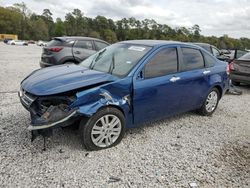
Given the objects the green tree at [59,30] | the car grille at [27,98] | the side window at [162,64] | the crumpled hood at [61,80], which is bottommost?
the car grille at [27,98]

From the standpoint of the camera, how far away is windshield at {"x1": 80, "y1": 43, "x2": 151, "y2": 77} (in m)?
3.97

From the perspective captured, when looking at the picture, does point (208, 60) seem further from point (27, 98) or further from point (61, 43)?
point (61, 43)

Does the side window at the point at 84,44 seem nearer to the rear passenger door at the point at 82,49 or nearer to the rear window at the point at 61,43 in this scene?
the rear passenger door at the point at 82,49

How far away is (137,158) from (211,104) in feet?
8.91

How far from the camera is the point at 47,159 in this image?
3.29 metres

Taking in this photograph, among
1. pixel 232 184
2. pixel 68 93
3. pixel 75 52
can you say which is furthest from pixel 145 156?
pixel 75 52

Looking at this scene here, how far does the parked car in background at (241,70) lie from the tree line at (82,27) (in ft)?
237

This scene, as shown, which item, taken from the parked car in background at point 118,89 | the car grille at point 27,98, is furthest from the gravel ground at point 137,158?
the car grille at point 27,98

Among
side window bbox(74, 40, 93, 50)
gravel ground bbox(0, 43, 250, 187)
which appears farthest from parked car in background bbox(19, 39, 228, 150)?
side window bbox(74, 40, 93, 50)

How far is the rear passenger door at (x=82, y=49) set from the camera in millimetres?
8320

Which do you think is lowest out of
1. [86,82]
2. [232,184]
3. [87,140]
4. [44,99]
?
[232,184]

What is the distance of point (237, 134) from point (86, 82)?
2.99 meters

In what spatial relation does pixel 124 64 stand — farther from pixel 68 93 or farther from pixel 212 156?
pixel 212 156

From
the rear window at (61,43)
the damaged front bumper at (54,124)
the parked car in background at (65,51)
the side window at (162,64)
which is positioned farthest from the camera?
the rear window at (61,43)
